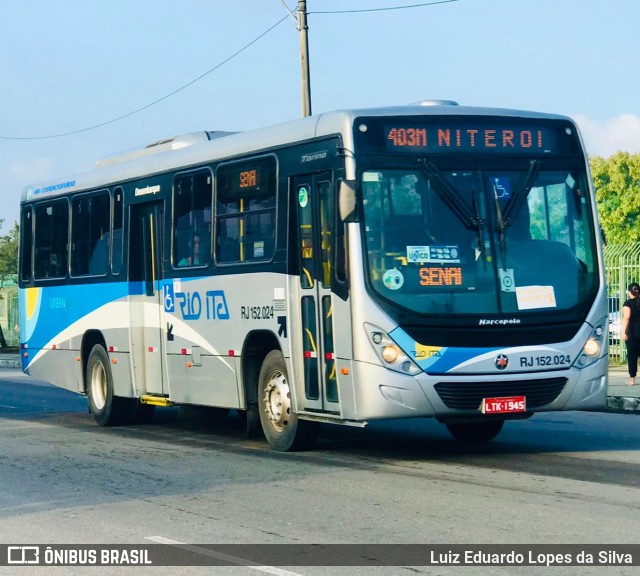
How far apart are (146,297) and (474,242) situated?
18.5ft

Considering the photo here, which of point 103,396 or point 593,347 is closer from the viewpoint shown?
point 593,347

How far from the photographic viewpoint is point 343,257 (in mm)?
12570

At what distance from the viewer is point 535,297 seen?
12703 mm

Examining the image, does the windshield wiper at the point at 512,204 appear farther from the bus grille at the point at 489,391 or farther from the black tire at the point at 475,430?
the black tire at the point at 475,430

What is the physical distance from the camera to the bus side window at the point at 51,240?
768 inches

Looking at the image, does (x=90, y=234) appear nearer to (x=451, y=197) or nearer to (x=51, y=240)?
(x=51, y=240)

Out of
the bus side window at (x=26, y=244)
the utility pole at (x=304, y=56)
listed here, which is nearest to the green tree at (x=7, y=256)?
the utility pole at (x=304, y=56)

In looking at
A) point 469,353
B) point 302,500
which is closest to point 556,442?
point 469,353

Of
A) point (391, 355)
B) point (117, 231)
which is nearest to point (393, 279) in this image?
point (391, 355)

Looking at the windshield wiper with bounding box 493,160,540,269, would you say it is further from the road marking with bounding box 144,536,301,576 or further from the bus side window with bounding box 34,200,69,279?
the bus side window with bounding box 34,200,69,279

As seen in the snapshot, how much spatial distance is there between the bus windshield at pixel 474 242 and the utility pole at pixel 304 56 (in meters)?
15.4

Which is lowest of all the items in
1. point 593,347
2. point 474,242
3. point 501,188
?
point 593,347

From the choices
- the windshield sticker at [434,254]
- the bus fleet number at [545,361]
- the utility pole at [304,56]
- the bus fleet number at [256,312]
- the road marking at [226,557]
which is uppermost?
the utility pole at [304,56]

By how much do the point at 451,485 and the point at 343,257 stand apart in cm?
246
